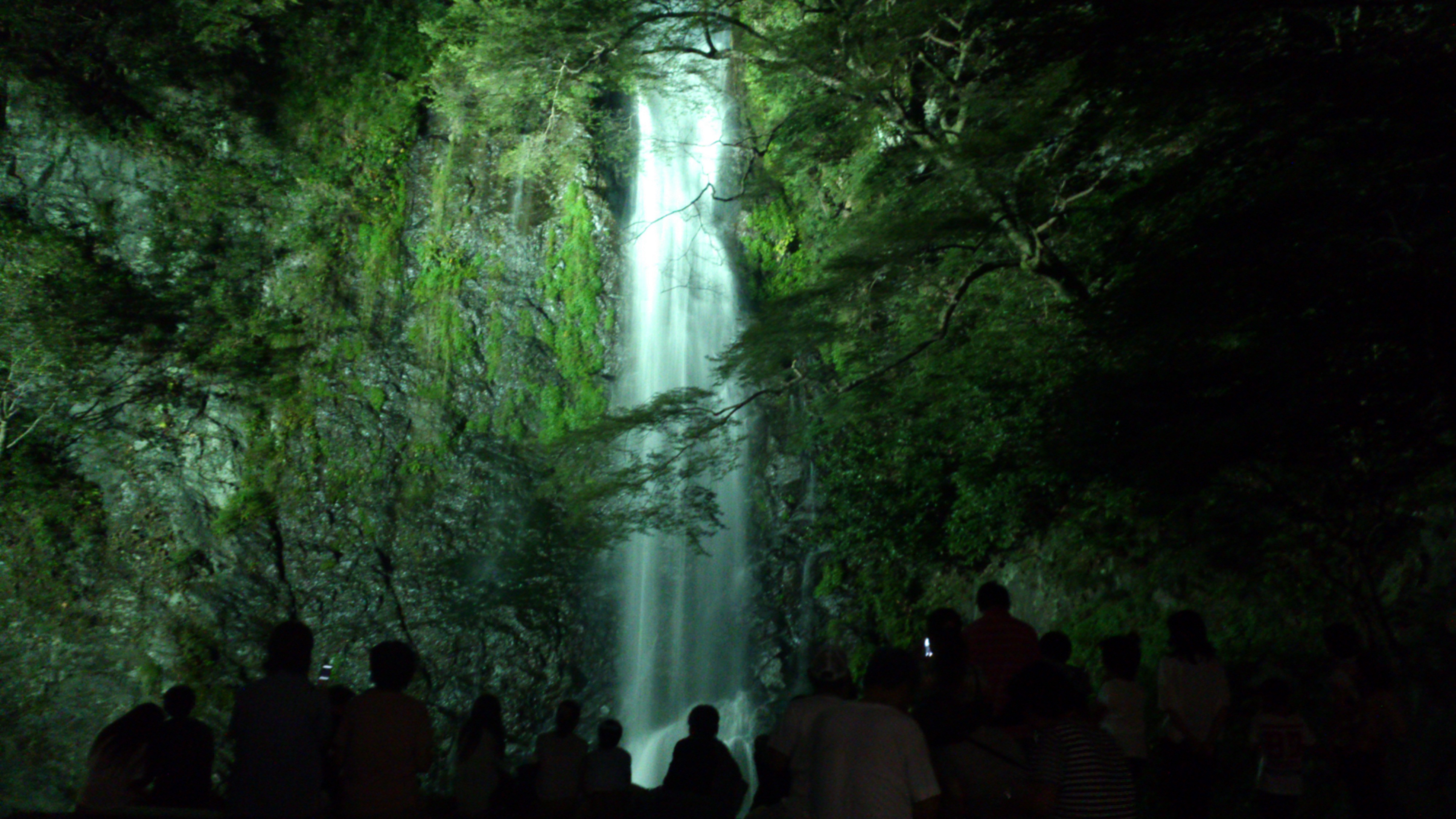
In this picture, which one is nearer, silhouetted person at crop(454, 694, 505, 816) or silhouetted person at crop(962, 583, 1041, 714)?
silhouetted person at crop(962, 583, 1041, 714)

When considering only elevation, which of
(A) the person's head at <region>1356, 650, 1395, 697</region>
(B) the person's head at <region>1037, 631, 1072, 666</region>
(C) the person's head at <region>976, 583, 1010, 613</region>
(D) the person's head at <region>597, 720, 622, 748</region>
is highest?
(C) the person's head at <region>976, 583, 1010, 613</region>

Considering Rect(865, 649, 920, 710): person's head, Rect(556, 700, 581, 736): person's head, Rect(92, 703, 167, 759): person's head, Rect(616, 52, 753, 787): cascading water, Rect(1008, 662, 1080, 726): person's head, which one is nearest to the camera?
Rect(1008, 662, 1080, 726): person's head

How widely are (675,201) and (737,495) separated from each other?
589 centimetres

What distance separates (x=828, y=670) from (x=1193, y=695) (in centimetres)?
291

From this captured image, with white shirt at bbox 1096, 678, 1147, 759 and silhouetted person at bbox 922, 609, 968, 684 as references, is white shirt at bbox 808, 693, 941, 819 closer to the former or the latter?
silhouetted person at bbox 922, 609, 968, 684

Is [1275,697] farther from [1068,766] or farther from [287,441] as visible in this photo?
[287,441]

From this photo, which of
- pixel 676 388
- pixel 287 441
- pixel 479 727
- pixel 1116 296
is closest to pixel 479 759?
pixel 479 727

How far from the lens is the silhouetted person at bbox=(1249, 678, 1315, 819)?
560 cm

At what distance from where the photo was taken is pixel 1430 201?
5.89 metres

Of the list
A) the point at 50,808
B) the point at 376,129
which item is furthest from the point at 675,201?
the point at 50,808

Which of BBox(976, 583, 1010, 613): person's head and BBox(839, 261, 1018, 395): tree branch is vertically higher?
BBox(839, 261, 1018, 395): tree branch

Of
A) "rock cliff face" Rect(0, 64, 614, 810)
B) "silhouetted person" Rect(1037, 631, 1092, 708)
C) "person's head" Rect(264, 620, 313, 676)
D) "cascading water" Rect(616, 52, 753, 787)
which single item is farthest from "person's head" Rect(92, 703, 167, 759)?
"rock cliff face" Rect(0, 64, 614, 810)

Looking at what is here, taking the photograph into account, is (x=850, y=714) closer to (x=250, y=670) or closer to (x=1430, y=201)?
(x=1430, y=201)

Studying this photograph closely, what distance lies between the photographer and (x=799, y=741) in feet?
12.4
